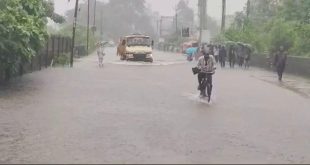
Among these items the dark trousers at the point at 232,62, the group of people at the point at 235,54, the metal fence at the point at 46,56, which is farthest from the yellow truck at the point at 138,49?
the dark trousers at the point at 232,62

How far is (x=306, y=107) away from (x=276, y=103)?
1068 millimetres

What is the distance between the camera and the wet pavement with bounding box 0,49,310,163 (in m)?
10.2

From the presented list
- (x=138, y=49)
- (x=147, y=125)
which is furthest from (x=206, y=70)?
(x=138, y=49)

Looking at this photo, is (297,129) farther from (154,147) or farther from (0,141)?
(0,141)

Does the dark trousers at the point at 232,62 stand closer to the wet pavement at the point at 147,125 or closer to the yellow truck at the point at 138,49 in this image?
the yellow truck at the point at 138,49

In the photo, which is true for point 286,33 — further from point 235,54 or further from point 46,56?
point 46,56

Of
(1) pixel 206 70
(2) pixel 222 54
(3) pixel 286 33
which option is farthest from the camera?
(3) pixel 286 33

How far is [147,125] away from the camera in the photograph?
1354 centimetres

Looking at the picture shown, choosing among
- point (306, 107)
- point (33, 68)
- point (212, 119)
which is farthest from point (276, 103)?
point (33, 68)

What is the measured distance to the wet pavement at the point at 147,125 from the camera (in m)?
10.2

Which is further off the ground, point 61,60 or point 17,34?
point 17,34

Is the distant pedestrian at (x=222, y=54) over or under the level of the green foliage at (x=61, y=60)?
over

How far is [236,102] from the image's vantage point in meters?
19.6

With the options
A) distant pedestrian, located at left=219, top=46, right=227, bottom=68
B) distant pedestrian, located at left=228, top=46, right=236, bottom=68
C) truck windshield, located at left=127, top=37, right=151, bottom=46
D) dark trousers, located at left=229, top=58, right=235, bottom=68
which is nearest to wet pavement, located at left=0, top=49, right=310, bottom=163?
distant pedestrian, located at left=219, top=46, right=227, bottom=68
